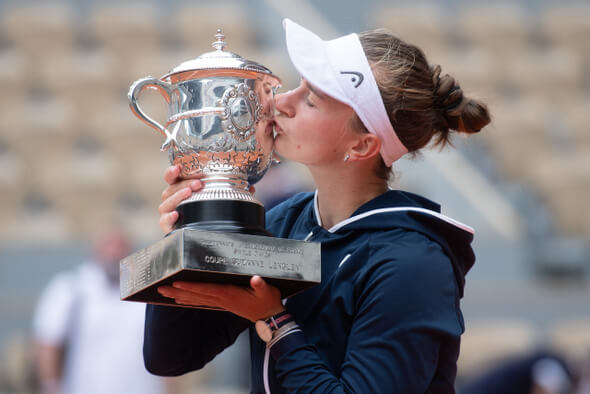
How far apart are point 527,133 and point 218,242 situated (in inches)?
213

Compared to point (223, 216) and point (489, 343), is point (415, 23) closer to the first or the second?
point (489, 343)

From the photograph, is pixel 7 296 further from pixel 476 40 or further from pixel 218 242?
pixel 476 40

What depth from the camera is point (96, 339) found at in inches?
139

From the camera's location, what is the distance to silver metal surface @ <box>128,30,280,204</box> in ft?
5.28

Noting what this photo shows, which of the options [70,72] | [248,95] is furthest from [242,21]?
[248,95]

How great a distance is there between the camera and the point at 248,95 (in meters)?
1.63

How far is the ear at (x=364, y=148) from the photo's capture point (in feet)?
5.34

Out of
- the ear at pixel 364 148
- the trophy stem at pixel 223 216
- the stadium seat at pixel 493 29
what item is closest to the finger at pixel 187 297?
the trophy stem at pixel 223 216

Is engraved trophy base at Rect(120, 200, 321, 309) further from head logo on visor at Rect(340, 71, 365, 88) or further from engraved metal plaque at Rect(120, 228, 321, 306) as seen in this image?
head logo on visor at Rect(340, 71, 365, 88)

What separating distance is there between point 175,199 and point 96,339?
2.05 m

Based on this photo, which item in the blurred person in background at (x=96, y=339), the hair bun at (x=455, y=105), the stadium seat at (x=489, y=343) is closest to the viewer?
the hair bun at (x=455, y=105)

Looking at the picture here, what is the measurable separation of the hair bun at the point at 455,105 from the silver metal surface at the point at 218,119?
0.31 metres

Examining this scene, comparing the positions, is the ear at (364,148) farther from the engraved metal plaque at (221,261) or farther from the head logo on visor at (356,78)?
the engraved metal plaque at (221,261)

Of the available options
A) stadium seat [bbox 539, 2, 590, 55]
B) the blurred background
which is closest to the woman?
the blurred background
